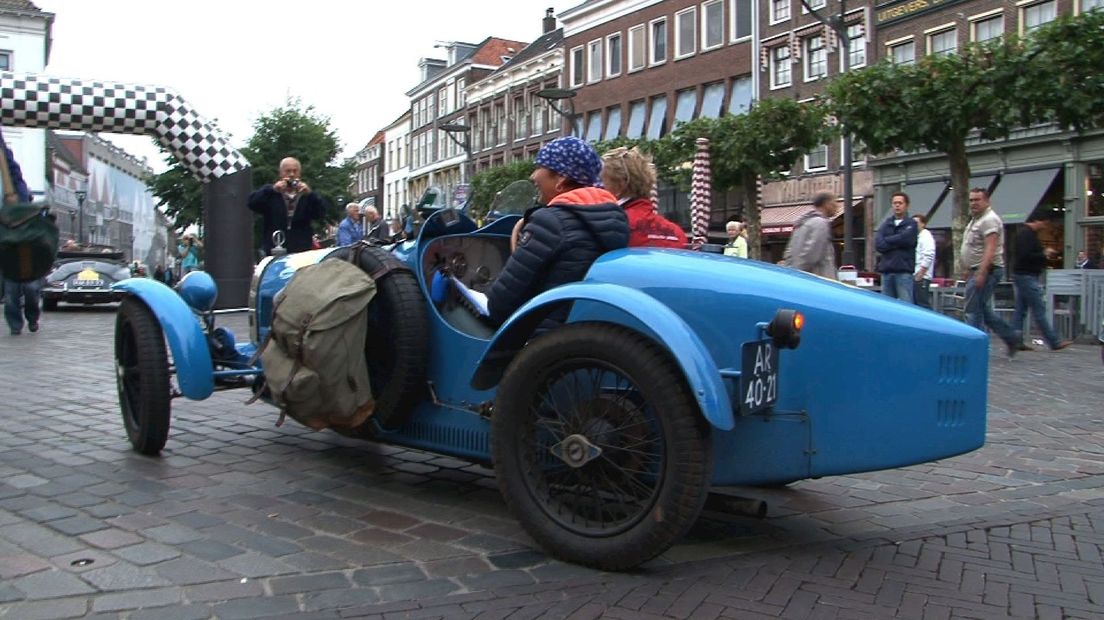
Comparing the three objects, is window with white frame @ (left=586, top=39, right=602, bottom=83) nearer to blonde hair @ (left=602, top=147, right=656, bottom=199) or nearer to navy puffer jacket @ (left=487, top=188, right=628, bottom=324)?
blonde hair @ (left=602, top=147, right=656, bottom=199)

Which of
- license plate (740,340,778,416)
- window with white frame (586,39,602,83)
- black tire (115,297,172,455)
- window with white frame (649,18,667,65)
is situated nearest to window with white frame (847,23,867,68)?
window with white frame (649,18,667,65)

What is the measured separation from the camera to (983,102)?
715 inches

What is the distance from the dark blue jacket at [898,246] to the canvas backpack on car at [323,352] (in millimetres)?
8721

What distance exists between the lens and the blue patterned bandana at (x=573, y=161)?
13.1ft

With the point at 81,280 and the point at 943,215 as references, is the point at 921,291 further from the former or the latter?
the point at 943,215

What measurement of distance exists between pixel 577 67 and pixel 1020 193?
2894 cm

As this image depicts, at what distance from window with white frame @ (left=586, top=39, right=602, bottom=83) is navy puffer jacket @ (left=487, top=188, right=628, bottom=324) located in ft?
153

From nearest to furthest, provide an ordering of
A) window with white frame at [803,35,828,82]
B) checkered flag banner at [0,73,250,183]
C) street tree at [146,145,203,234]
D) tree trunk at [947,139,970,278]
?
checkered flag banner at [0,73,250,183] < tree trunk at [947,139,970,278] < street tree at [146,145,203,234] < window with white frame at [803,35,828,82]

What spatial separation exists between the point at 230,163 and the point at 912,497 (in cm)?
1267

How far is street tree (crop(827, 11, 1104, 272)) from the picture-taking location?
56.8 feet

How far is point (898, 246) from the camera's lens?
11.4 meters

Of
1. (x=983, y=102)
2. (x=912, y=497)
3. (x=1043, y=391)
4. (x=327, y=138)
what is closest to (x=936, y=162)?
(x=983, y=102)

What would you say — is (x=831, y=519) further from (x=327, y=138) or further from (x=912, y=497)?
(x=327, y=138)

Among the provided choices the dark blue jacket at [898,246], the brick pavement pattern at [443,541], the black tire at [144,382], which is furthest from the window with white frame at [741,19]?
the black tire at [144,382]
